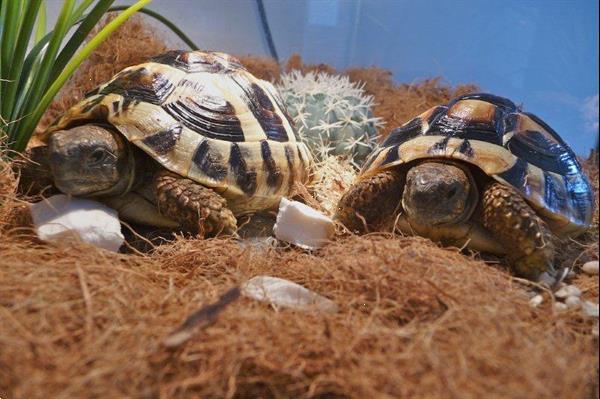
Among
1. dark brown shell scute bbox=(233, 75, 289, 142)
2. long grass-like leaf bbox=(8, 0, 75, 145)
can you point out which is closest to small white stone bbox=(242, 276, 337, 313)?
dark brown shell scute bbox=(233, 75, 289, 142)

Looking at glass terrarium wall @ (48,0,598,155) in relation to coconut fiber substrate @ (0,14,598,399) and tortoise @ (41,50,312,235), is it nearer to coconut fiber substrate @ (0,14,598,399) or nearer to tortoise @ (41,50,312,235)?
tortoise @ (41,50,312,235)

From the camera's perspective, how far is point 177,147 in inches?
91.0

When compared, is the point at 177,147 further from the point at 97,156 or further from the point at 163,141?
the point at 97,156

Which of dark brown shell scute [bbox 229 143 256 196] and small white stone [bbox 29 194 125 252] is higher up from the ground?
dark brown shell scute [bbox 229 143 256 196]

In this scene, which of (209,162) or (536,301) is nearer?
(536,301)

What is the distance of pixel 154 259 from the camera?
6.88 feet

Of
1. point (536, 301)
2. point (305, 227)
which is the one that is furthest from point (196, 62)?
point (536, 301)

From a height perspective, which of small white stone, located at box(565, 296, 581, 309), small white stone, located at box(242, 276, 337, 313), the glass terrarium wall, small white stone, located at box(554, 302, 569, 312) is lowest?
small white stone, located at box(242, 276, 337, 313)

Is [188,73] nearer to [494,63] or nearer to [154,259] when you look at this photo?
[154,259]

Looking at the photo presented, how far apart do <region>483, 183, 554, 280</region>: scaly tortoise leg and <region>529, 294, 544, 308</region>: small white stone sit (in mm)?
312

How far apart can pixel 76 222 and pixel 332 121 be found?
1990mm

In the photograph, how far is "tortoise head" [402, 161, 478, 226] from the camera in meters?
2.20

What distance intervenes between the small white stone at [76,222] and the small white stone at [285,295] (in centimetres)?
70

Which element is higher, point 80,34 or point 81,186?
point 80,34
